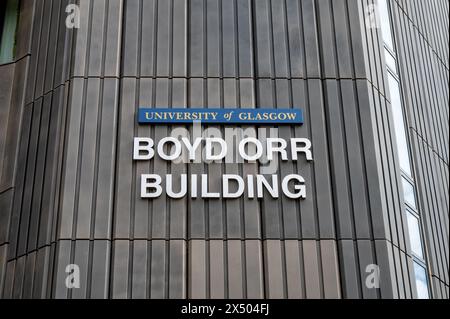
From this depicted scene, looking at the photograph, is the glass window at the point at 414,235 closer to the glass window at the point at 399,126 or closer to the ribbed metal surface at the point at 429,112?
the ribbed metal surface at the point at 429,112

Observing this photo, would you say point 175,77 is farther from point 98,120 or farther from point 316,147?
point 316,147

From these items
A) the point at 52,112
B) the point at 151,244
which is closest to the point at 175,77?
the point at 52,112

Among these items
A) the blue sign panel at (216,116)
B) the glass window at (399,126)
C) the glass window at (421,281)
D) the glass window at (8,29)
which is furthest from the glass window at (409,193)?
the glass window at (8,29)

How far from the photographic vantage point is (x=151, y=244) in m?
15.2

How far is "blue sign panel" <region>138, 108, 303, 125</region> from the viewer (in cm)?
1641

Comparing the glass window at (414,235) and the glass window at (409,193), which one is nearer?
the glass window at (414,235)

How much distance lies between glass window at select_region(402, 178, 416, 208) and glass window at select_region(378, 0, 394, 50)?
3.97 m

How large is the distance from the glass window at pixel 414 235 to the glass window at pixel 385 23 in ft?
16.0

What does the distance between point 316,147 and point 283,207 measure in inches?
64.1

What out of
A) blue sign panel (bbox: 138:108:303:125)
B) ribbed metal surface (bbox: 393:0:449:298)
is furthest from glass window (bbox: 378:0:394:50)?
blue sign panel (bbox: 138:108:303:125)

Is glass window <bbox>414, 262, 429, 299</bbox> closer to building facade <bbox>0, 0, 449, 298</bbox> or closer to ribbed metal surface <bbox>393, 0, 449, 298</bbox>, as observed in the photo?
building facade <bbox>0, 0, 449, 298</bbox>

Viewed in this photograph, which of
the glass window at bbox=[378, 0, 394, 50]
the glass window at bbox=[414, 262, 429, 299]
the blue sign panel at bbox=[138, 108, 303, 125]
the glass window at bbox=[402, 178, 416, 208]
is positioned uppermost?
the glass window at bbox=[378, 0, 394, 50]

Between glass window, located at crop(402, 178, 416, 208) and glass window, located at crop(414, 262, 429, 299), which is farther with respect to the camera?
glass window, located at crop(402, 178, 416, 208)

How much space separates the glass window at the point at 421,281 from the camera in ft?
54.7
